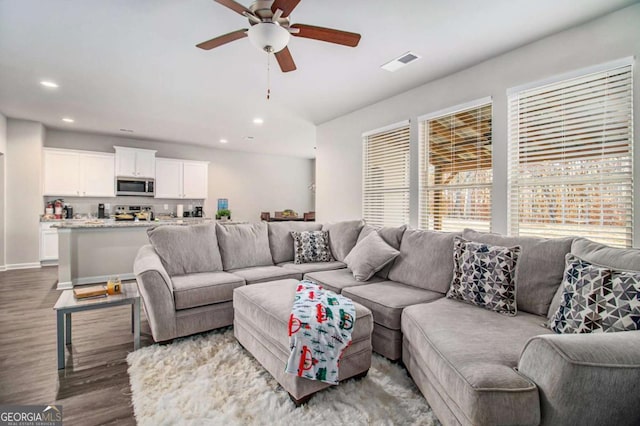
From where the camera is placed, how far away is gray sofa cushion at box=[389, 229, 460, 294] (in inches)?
101

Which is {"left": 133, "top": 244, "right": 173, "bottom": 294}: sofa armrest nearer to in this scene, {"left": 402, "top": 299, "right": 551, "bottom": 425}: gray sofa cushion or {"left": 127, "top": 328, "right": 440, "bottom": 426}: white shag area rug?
{"left": 127, "top": 328, "right": 440, "bottom": 426}: white shag area rug

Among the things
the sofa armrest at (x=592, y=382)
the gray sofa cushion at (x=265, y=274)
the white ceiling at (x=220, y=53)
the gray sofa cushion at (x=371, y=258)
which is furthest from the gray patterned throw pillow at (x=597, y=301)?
the gray sofa cushion at (x=265, y=274)

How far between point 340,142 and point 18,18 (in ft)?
12.9

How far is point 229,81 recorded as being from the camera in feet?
12.2

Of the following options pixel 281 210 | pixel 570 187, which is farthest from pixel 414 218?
pixel 281 210

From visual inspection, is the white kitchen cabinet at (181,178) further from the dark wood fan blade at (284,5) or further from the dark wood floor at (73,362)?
the dark wood fan blade at (284,5)

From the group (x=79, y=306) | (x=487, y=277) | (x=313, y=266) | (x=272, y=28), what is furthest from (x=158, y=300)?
(x=487, y=277)

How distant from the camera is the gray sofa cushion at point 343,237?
374 cm

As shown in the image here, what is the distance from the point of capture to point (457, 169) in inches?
139

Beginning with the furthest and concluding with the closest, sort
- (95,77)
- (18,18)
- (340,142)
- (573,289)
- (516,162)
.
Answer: (340,142), (95,77), (516,162), (18,18), (573,289)

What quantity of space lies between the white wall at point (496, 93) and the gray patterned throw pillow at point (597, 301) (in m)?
1.19

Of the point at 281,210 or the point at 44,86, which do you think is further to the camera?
the point at 281,210

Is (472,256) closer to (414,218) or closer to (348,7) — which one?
(414,218)

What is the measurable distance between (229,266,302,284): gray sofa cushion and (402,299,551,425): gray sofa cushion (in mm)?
1527
